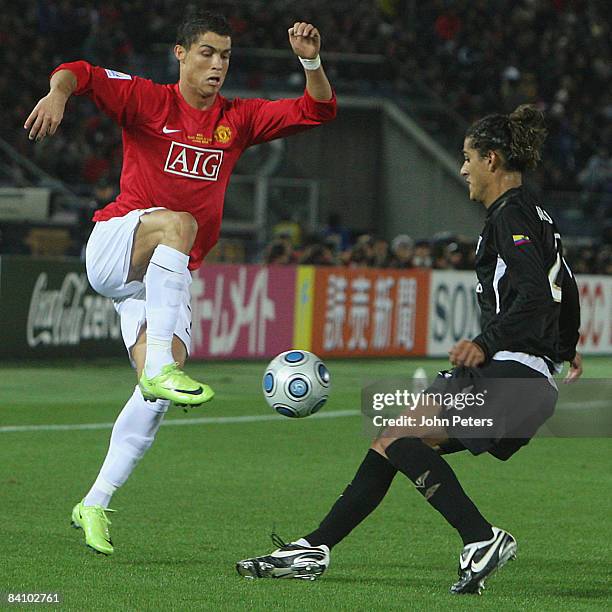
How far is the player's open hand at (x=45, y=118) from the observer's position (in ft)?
19.2

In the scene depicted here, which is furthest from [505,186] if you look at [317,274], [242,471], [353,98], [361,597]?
[353,98]

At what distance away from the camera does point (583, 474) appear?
9.76m

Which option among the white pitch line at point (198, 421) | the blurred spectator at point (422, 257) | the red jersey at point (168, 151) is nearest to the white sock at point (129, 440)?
the red jersey at point (168, 151)

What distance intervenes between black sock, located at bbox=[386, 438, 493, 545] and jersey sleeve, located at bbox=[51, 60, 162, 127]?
83.7 inches

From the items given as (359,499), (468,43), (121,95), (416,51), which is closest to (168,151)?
(121,95)

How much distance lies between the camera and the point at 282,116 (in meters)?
7.08

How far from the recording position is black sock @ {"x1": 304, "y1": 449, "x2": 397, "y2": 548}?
19.3 feet

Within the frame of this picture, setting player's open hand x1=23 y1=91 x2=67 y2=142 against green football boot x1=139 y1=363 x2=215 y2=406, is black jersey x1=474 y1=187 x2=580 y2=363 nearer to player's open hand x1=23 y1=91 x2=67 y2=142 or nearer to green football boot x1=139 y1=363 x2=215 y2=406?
green football boot x1=139 y1=363 x2=215 y2=406

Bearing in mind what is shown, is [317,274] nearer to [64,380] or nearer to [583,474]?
[64,380]

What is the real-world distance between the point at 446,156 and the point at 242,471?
21.1 m

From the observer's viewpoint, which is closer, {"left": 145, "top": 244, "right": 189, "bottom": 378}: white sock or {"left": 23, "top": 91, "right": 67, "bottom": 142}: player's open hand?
{"left": 23, "top": 91, "right": 67, "bottom": 142}: player's open hand

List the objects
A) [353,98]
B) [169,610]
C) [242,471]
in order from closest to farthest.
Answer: [169,610] → [242,471] → [353,98]

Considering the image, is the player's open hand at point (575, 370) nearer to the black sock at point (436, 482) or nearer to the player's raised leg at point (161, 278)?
the black sock at point (436, 482)

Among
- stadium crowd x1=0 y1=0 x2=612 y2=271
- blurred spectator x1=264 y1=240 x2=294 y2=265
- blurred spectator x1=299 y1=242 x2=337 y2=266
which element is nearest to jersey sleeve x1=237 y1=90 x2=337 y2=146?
blurred spectator x1=264 y1=240 x2=294 y2=265
